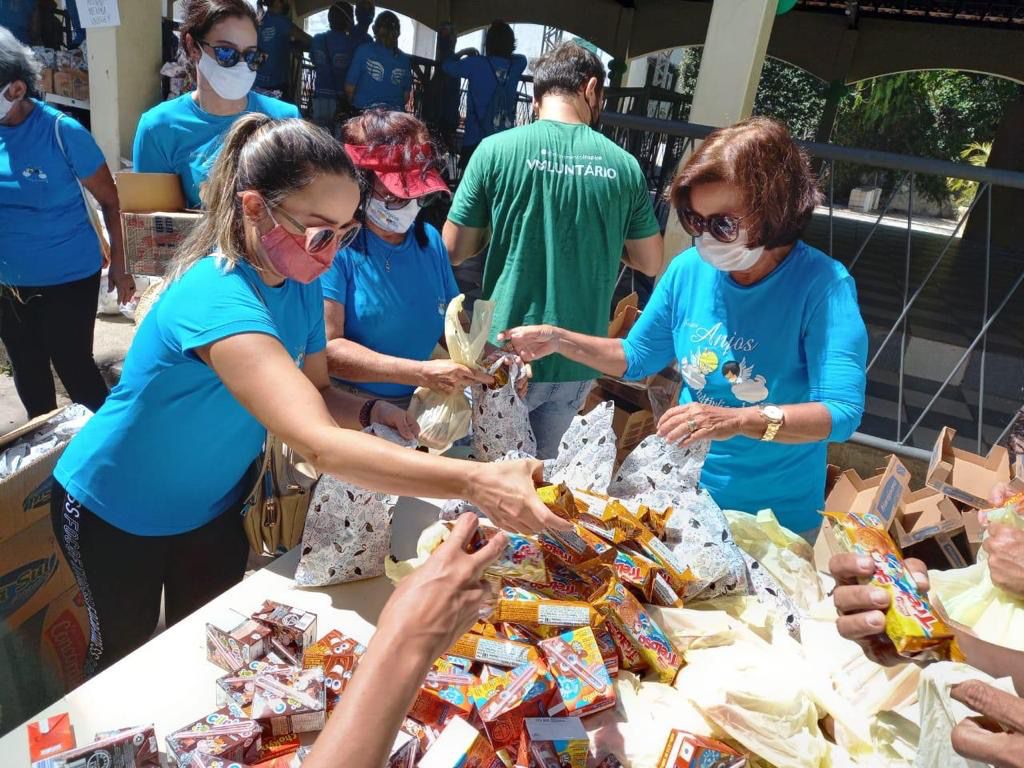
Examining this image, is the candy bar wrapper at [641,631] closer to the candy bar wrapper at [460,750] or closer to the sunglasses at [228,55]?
the candy bar wrapper at [460,750]

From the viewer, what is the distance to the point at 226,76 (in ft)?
9.79

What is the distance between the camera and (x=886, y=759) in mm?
1306

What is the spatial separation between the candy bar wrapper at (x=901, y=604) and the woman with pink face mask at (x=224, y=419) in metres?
0.59

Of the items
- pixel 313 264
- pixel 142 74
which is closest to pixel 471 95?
pixel 142 74

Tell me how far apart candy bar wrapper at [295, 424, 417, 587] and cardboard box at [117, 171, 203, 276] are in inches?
61.1

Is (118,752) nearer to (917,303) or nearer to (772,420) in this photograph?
(772,420)

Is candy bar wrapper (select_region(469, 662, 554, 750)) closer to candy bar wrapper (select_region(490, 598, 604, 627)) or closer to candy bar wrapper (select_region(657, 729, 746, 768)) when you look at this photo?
candy bar wrapper (select_region(490, 598, 604, 627))

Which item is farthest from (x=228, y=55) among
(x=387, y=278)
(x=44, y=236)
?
(x=387, y=278)

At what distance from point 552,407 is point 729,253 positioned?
43.4 inches

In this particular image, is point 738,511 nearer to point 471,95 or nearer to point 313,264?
point 313,264

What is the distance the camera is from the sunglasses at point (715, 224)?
5.99 ft

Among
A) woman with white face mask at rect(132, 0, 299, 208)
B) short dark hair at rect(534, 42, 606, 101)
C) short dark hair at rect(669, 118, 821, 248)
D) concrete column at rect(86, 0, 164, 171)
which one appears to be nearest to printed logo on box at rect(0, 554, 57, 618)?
woman with white face mask at rect(132, 0, 299, 208)

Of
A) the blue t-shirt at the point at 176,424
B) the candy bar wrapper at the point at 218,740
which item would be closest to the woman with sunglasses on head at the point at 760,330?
the blue t-shirt at the point at 176,424

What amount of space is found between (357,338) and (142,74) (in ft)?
13.0
